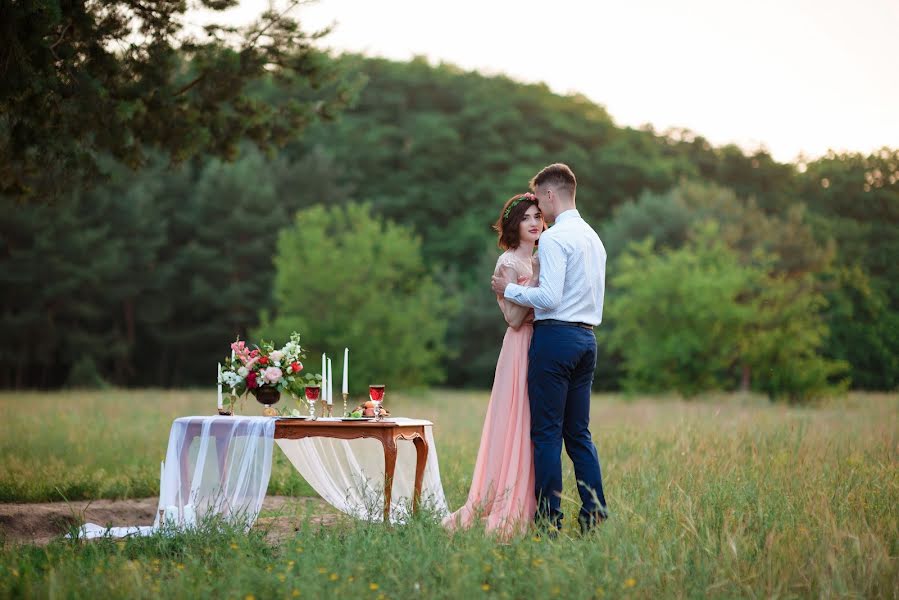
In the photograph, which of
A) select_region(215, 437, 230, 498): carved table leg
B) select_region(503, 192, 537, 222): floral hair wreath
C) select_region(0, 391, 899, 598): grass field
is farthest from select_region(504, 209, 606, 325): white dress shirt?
select_region(215, 437, 230, 498): carved table leg

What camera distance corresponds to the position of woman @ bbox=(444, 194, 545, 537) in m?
6.16

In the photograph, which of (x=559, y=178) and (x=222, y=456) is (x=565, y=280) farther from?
(x=222, y=456)

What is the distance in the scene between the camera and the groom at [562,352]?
589 centimetres

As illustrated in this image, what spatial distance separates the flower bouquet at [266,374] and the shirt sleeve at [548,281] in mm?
1915

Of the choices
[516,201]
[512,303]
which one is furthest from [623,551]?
[516,201]

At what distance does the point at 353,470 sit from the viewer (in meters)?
7.83

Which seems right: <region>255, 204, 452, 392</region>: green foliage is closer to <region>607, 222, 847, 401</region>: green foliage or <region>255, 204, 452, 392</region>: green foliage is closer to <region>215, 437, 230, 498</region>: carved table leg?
<region>607, 222, 847, 401</region>: green foliage

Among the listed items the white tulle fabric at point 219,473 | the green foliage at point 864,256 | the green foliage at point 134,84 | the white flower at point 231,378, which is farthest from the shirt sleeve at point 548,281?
the green foliage at point 864,256

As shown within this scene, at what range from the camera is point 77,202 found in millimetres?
36156

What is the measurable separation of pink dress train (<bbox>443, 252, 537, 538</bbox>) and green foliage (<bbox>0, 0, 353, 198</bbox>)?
4.55m

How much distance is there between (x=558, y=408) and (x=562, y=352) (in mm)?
365

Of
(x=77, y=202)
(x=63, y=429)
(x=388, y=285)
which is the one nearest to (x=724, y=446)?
(x=63, y=429)

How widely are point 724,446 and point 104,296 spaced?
33.3 meters

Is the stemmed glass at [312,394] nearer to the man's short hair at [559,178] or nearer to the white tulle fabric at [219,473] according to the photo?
the white tulle fabric at [219,473]
